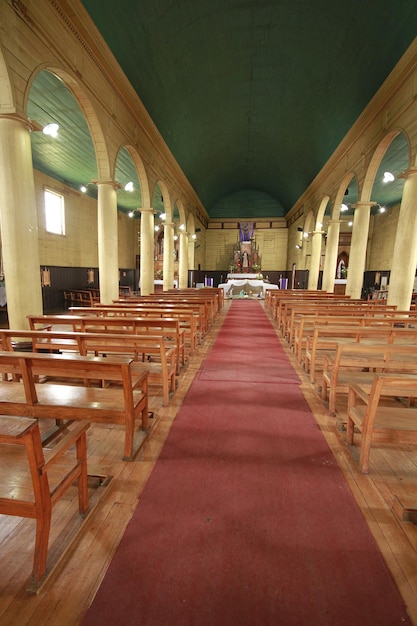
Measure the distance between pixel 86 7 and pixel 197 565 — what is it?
8235 mm

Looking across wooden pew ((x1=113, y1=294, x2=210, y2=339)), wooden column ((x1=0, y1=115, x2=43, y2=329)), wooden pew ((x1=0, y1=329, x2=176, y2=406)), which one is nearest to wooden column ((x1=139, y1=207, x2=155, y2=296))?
wooden pew ((x1=113, y1=294, x2=210, y2=339))

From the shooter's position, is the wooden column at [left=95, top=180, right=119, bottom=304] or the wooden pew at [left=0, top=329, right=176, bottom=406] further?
the wooden column at [left=95, top=180, right=119, bottom=304]

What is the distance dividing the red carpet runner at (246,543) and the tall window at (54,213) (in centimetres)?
1291

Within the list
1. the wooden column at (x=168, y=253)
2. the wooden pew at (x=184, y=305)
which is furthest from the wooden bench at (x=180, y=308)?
the wooden column at (x=168, y=253)

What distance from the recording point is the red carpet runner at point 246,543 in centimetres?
129

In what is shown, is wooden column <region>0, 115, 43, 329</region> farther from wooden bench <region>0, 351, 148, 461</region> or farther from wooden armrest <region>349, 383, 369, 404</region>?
wooden armrest <region>349, 383, 369, 404</region>

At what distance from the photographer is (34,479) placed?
4.13ft

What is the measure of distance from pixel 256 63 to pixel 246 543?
12.0 meters

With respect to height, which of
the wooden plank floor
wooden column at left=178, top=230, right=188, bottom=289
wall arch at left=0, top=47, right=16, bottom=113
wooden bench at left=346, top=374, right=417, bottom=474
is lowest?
the wooden plank floor

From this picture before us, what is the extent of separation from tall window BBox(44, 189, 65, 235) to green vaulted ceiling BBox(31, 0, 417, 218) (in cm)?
564

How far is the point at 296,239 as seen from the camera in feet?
66.8

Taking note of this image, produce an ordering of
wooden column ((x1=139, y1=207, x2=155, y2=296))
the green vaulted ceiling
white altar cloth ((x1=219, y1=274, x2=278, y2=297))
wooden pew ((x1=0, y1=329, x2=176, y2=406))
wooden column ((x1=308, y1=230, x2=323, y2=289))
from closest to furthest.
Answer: wooden pew ((x1=0, y1=329, x2=176, y2=406))
the green vaulted ceiling
wooden column ((x1=139, y1=207, x2=155, y2=296))
wooden column ((x1=308, y1=230, x2=323, y2=289))
white altar cloth ((x1=219, y1=274, x2=278, y2=297))

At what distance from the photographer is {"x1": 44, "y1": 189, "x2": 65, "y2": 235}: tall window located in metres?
12.7

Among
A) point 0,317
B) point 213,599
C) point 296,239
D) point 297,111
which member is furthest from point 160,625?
point 296,239
